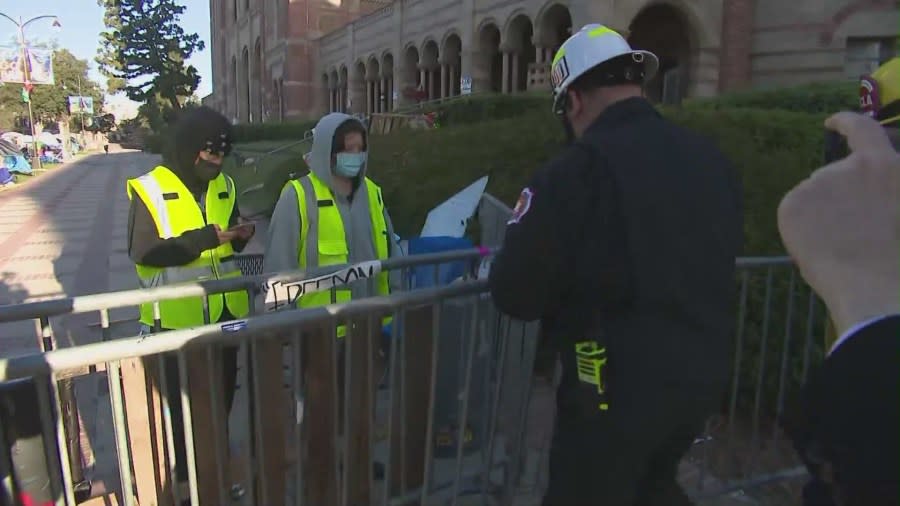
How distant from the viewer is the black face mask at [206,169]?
3.20 metres

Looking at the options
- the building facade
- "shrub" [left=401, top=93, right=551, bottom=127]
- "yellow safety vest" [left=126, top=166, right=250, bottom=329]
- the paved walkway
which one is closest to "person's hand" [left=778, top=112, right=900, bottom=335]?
"yellow safety vest" [left=126, top=166, right=250, bottom=329]

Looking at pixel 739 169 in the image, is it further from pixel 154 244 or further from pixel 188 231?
pixel 154 244

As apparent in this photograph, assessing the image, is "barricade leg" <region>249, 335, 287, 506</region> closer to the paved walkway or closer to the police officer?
the police officer

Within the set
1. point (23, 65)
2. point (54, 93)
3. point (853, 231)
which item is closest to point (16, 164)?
point (23, 65)

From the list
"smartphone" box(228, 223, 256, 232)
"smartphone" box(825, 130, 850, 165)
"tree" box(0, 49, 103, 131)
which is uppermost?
"tree" box(0, 49, 103, 131)

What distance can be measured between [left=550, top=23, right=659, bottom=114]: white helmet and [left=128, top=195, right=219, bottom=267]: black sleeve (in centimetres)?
190

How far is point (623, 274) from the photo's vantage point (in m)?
1.77

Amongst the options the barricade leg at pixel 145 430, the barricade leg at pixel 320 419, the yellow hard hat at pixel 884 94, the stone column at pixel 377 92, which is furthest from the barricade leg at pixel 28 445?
the stone column at pixel 377 92

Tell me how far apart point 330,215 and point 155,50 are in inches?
2590

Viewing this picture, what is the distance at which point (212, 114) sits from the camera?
328cm

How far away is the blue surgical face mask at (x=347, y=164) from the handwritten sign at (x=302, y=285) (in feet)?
2.64

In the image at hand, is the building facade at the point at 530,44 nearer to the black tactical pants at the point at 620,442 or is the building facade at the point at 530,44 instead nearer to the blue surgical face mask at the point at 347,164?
the blue surgical face mask at the point at 347,164

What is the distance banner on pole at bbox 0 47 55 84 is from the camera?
35312 mm

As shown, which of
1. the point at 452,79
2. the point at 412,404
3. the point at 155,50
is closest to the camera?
the point at 412,404
